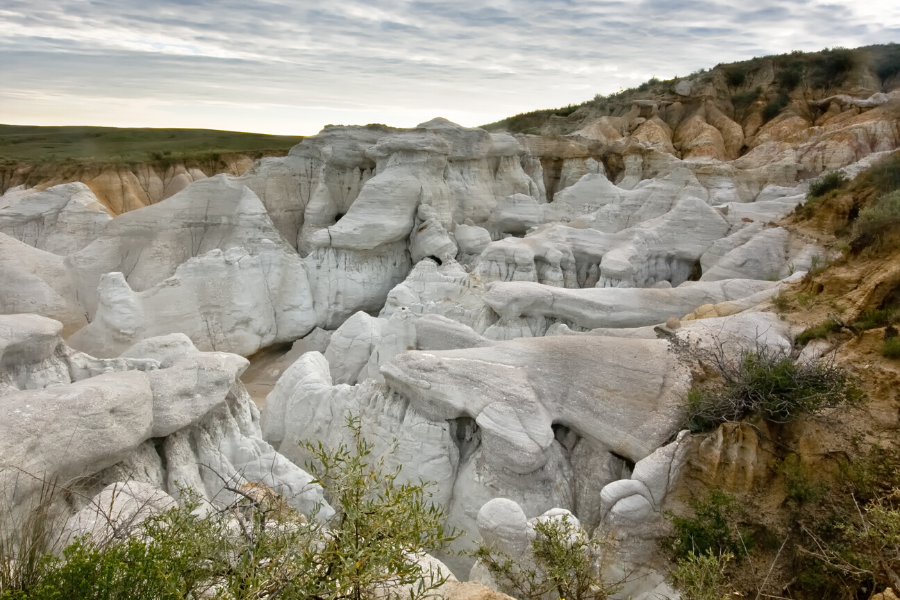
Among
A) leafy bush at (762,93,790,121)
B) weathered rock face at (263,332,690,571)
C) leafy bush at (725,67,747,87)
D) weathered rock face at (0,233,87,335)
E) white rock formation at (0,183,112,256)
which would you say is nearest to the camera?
weathered rock face at (263,332,690,571)

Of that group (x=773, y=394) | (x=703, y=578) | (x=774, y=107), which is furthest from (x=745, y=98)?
(x=703, y=578)

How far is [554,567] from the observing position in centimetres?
448

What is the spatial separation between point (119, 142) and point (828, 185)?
4714cm

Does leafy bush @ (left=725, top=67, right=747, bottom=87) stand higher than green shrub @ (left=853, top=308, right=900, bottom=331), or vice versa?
leafy bush @ (left=725, top=67, right=747, bottom=87)

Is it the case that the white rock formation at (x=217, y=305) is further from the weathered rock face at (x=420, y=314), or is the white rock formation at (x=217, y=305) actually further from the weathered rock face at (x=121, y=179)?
the weathered rock face at (x=121, y=179)

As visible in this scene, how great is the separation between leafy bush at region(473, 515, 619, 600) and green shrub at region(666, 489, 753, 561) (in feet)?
2.66

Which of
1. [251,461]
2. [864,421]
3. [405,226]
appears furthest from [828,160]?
[251,461]

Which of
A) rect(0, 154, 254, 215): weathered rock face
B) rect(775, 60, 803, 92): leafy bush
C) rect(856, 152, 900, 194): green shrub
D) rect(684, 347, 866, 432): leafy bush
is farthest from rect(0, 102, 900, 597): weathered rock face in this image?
rect(775, 60, 803, 92): leafy bush

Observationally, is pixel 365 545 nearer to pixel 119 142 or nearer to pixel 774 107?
pixel 774 107

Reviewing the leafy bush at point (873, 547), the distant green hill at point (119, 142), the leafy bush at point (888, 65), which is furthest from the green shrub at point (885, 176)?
the distant green hill at point (119, 142)

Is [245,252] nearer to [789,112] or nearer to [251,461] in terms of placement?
[251,461]

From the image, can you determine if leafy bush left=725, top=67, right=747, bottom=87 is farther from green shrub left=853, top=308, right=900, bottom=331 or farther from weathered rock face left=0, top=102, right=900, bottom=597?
green shrub left=853, top=308, right=900, bottom=331

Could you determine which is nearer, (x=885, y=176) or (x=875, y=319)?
(x=875, y=319)

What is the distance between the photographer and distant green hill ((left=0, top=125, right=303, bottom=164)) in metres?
35.3
